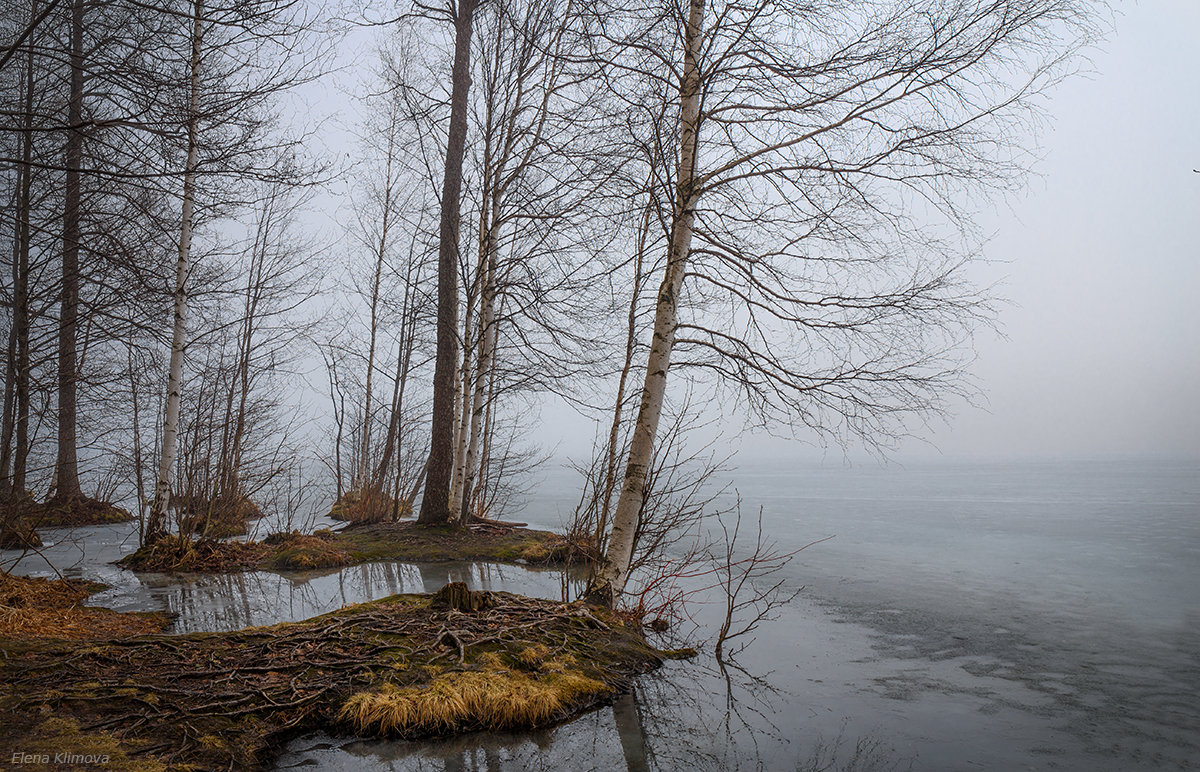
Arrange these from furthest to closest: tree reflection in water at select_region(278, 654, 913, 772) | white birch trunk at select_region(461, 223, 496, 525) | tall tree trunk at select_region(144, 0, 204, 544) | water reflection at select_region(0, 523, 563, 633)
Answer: white birch trunk at select_region(461, 223, 496, 525) → tall tree trunk at select_region(144, 0, 204, 544) → water reflection at select_region(0, 523, 563, 633) → tree reflection in water at select_region(278, 654, 913, 772)

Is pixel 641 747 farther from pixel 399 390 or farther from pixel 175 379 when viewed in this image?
pixel 399 390

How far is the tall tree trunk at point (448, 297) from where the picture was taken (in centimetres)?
1209

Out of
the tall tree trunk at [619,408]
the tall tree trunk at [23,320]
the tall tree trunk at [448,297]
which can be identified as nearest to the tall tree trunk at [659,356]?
the tall tree trunk at [619,408]

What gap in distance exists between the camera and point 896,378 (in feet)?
19.2

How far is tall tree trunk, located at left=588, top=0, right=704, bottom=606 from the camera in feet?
20.3

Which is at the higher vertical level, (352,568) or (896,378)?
(896,378)

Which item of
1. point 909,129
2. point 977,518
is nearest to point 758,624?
point 909,129

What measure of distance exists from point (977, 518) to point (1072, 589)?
9.05m

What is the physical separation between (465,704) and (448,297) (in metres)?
9.09

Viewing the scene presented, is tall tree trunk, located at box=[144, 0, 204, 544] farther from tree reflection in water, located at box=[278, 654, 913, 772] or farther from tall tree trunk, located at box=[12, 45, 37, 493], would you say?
tree reflection in water, located at box=[278, 654, 913, 772]

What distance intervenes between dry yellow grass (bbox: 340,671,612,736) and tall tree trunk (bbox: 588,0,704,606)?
1.61 meters

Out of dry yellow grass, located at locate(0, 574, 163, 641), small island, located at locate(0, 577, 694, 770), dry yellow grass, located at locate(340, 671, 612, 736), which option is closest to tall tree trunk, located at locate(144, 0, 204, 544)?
dry yellow grass, located at locate(0, 574, 163, 641)

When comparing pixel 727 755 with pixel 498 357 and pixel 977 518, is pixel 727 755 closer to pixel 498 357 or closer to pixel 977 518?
pixel 498 357

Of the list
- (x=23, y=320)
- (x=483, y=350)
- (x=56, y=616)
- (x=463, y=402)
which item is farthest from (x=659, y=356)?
(x=23, y=320)
